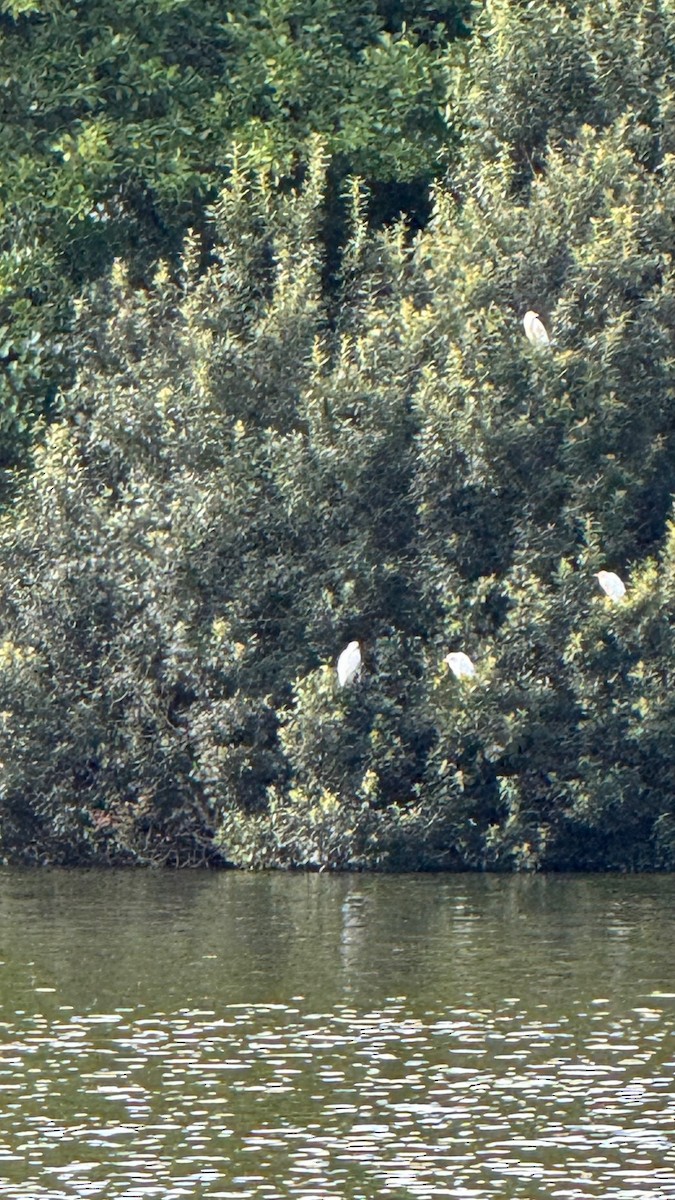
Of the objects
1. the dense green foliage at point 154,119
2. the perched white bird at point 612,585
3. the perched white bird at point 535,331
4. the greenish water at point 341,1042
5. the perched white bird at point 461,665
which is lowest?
the greenish water at point 341,1042

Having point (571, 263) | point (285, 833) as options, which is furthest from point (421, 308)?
point (285, 833)

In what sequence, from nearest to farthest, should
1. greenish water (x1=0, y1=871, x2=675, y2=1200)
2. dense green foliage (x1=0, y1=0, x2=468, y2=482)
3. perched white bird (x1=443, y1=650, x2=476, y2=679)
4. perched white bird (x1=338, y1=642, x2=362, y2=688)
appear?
greenish water (x1=0, y1=871, x2=675, y2=1200) < perched white bird (x1=443, y1=650, x2=476, y2=679) < perched white bird (x1=338, y1=642, x2=362, y2=688) < dense green foliage (x1=0, y1=0, x2=468, y2=482)

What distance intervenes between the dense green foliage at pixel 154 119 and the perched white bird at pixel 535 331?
10.1 ft

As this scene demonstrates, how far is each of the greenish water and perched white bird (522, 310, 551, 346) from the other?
529 cm

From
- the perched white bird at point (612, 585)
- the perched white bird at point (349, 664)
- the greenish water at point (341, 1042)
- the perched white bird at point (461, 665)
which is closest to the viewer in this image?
the greenish water at point (341, 1042)

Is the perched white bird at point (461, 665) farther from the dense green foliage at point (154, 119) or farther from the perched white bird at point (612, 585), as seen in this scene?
the dense green foliage at point (154, 119)

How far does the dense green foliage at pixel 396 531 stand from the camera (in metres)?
24.7

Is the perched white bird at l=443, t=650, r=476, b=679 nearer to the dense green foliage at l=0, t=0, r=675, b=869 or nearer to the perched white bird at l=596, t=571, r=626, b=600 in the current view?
the dense green foliage at l=0, t=0, r=675, b=869

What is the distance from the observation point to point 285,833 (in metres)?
25.0

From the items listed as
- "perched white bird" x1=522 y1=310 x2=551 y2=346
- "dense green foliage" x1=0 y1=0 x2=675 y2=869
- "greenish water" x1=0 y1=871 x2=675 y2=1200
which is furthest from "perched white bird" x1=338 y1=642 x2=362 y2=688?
"perched white bird" x1=522 y1=310 x2=551 y2=346

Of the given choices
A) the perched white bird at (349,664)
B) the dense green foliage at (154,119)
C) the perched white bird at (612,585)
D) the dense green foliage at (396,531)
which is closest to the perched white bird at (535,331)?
the dense green foliage at (396,531)

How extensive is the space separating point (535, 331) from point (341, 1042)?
1043cm

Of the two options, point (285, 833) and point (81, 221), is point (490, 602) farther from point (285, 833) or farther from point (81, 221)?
point (81, 221)

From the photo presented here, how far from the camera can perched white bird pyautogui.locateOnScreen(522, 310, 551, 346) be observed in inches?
976
